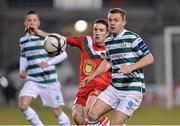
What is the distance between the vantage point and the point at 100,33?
1362 cm

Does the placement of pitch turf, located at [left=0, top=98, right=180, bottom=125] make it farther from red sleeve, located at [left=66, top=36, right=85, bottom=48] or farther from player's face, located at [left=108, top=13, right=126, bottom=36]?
player's face, located at [left=108, top=13, right=126, bottom=36]

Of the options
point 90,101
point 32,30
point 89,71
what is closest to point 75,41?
point 89,71

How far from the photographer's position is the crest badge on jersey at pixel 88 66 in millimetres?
13742

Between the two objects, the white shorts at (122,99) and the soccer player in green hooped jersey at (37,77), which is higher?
the white shorts at (122,99)

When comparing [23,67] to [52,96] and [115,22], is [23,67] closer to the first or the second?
[52,96]

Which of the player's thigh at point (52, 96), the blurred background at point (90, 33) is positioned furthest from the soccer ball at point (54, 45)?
the blurred background at point (90, 33)

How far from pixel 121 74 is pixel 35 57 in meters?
3.47

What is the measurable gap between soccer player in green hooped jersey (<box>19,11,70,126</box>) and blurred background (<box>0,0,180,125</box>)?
5.03 meters

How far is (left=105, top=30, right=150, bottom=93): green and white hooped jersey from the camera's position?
12.2 metres

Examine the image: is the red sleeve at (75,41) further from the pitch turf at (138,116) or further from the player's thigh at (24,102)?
the pitch turf at (138,116)

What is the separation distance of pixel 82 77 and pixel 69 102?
1448 cm

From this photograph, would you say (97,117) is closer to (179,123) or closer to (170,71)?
(179,123)

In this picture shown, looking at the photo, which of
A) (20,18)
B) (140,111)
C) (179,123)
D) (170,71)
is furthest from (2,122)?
(20,18)

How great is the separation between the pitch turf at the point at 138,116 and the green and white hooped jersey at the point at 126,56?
305 inches
